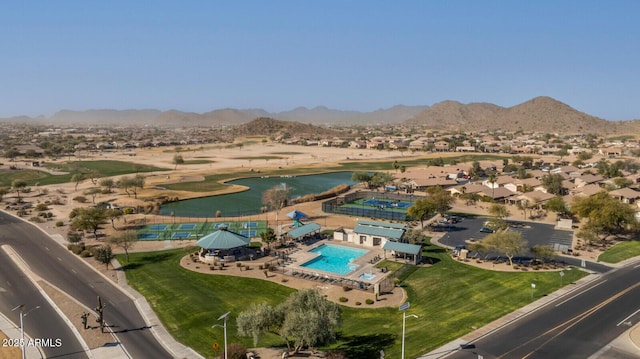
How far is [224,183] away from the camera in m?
120

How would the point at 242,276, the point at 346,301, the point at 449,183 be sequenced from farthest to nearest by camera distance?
the point at 449,183 < the point at 242,276 < the point at 346,301

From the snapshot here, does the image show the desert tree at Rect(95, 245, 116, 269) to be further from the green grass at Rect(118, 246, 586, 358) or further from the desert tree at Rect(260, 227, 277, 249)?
the desert tree at Rect(260, 227, 277, 249)

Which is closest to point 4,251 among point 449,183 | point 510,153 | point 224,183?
point 224,183

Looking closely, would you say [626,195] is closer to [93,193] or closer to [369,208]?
[369,208]

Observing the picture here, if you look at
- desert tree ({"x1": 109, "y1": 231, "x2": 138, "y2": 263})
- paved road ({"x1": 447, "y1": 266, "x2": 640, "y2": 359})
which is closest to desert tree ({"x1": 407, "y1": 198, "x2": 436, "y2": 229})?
paved road ({"x1": 447, "y1": 266, "x2": 640, "y2": 359})

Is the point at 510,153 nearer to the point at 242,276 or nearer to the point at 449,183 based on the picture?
the point at 449,183

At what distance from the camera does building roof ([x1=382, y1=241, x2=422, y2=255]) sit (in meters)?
53.1

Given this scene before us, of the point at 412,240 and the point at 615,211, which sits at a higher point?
the point at 615,211

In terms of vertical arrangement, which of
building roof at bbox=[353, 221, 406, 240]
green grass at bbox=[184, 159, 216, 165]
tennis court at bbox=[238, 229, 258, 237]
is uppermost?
green grass at bbox=[184, 159, 216, 165]

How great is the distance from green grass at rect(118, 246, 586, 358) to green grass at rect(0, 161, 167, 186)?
293ft

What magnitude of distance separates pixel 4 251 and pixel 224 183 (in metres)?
66.4

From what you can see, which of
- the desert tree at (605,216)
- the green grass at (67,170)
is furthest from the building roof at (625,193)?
the green grass at (67,170)

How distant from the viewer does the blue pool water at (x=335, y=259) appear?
52.3 m

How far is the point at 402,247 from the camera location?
2133 inches
